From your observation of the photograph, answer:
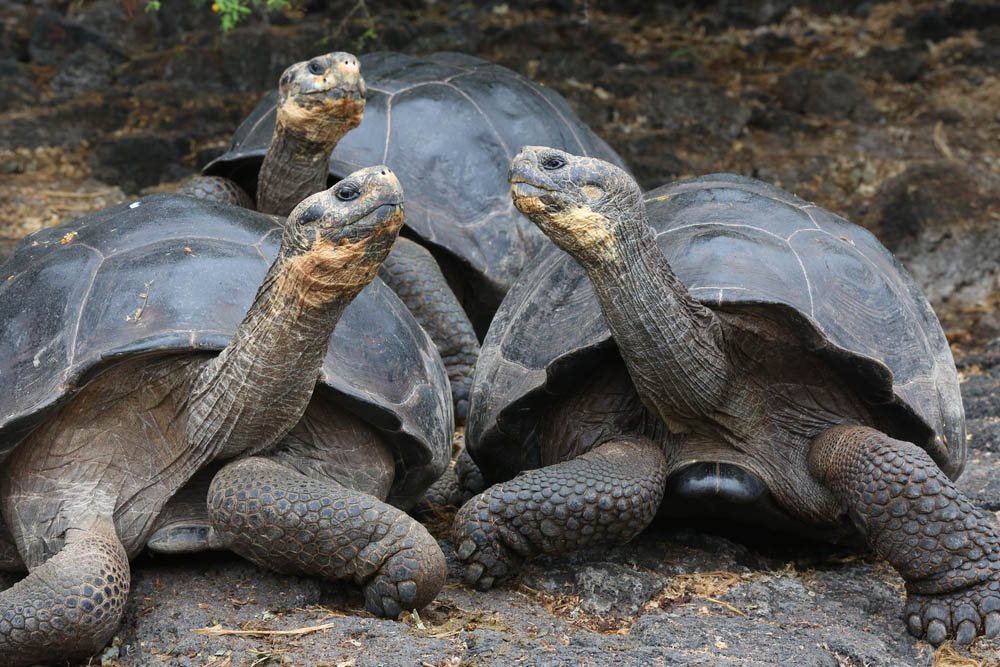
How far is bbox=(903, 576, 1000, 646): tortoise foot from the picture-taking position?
10.5 ft

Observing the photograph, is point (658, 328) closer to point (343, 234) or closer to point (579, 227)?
point (579, 227)

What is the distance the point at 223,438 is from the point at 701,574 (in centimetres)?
135

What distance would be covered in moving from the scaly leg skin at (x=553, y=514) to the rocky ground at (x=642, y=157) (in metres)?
0.10

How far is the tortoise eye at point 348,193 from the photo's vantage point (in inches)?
116

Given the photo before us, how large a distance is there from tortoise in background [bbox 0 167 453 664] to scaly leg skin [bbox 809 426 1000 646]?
44.7 inches

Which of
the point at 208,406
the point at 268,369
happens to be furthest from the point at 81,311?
the point at 268,369

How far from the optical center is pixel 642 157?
7.62m

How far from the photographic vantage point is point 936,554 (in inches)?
128

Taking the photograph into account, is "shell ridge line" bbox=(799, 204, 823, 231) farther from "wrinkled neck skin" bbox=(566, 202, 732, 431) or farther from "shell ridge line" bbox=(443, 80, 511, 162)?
"shell ridge line" bbox=(443, 80, 511, 162)

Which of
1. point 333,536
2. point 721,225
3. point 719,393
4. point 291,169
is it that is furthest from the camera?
point 291,169

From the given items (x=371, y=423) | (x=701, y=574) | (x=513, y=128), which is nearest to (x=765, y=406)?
(x=701, y=574)

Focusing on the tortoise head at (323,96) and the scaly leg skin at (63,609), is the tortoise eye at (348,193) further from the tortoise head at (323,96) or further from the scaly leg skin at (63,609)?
the tortoise head at (323,96)

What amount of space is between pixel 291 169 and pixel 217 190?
67 cm

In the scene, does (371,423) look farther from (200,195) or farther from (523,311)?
(200,195)
